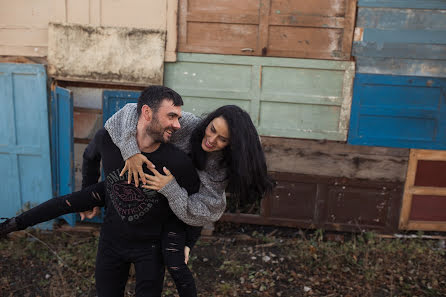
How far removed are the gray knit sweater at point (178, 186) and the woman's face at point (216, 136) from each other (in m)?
0.12

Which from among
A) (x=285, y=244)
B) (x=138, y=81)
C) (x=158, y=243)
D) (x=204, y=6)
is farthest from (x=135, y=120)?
(x=285, y=244)

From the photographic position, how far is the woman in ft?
7.72

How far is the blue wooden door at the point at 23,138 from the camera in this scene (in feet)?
16.4

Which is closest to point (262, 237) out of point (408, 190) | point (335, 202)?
point (335, 202)

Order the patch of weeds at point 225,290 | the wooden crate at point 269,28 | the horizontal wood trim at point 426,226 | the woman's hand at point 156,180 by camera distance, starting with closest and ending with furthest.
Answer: the woman's hand at point 156,180, the patch of weeds at point 225,290, the wooden crate at point 269,28, the horizontal wood trim at point 426,226

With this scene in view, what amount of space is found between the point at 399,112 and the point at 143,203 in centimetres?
403

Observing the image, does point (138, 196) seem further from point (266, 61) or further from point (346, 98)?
point (346, 98)

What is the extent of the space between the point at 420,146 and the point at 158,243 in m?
4.19

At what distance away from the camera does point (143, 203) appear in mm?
2453

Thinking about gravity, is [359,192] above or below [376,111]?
below

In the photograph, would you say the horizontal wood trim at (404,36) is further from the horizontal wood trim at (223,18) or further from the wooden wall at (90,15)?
the wooden wall at (90,15)

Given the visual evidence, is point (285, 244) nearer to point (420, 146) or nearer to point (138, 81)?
point (420, 146)

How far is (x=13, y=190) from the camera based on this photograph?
5.29 metres

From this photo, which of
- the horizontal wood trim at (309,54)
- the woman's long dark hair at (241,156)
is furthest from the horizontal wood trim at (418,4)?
the woman's long dark hair at (241,156)
